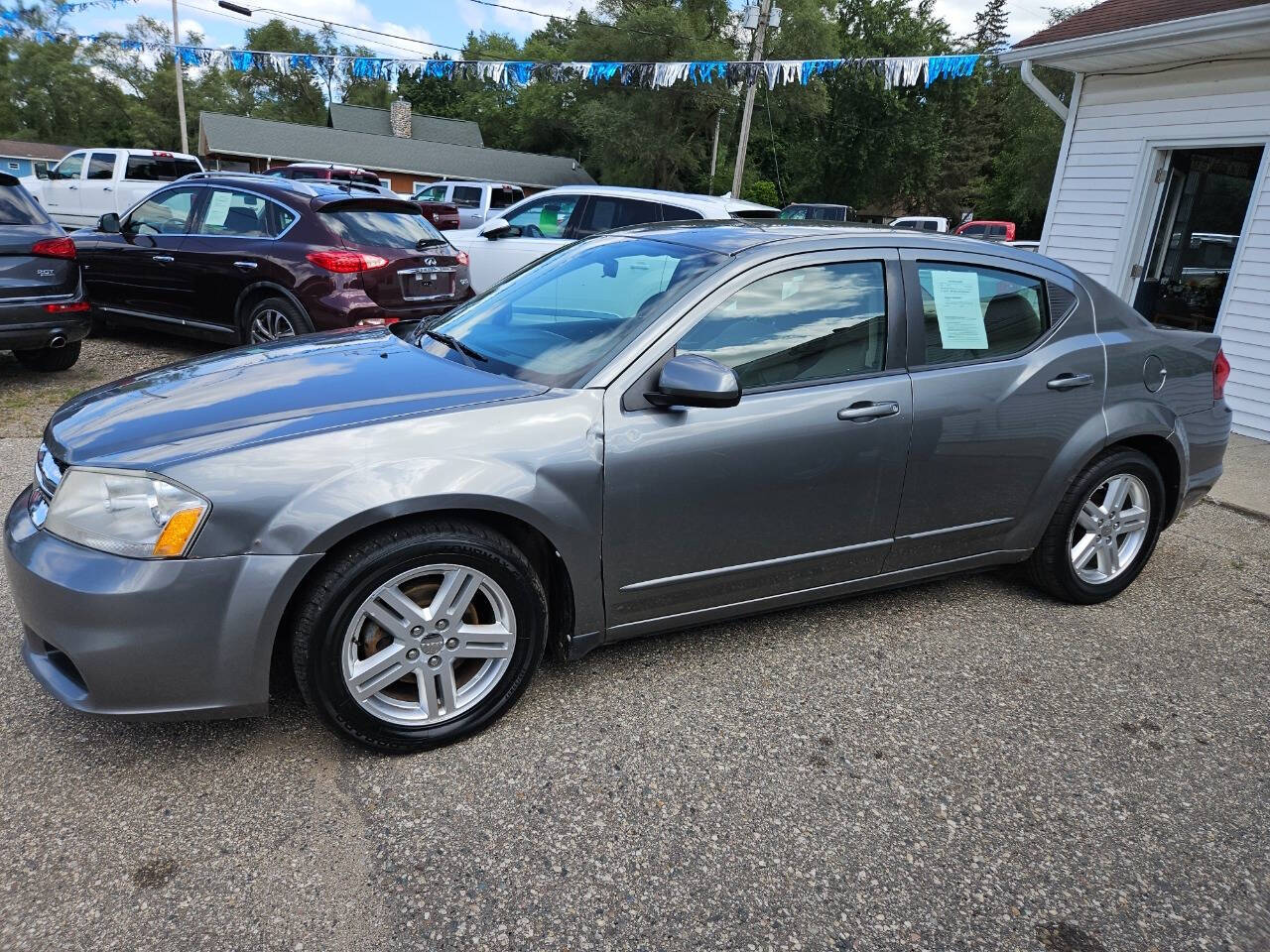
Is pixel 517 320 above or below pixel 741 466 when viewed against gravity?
above

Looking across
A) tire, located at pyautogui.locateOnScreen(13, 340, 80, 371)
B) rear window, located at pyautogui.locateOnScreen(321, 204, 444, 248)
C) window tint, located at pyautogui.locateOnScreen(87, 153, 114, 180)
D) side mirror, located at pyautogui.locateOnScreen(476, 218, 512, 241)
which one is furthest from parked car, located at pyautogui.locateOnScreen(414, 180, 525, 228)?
tire, located at pyautogui.locateOnScreen(13, 340, 80, 371)

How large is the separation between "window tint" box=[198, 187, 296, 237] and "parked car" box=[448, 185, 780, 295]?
177cm

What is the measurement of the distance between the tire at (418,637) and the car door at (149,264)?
6229 millimetres

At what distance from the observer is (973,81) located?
43.7 m

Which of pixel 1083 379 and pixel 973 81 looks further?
pixel 973 81

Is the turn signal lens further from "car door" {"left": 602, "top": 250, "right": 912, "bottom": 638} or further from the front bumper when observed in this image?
"car door" {"left": 602, "top": 250, "right": 912, "bottom": 638}

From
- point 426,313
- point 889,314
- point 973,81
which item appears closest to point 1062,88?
point 973,81

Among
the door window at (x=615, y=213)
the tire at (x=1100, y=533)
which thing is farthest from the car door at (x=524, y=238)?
the tire at (x=1100, y=533)

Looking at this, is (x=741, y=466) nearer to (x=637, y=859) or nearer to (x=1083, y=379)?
(x=637, y=859)

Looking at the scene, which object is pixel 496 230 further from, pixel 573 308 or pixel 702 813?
pixel 702 813

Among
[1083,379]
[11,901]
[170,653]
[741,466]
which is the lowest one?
[11,901]

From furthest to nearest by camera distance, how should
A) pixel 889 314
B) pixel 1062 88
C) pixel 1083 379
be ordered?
pixel 1062 88 < pixel 1083 379 < pixel 889 314

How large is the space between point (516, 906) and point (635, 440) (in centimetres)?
134

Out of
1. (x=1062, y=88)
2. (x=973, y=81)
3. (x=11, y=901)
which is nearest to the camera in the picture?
(x=11, y=901)
